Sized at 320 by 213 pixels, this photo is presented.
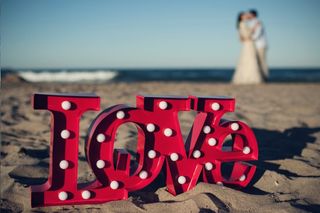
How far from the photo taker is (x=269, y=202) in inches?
83.0

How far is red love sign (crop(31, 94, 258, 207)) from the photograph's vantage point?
207 cm

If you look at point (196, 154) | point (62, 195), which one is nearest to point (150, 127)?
point (196, 154)

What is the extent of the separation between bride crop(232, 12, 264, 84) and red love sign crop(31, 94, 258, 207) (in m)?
9.15

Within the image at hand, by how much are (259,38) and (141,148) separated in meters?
9.76

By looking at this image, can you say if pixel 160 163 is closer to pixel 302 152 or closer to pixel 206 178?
pixel 206 178

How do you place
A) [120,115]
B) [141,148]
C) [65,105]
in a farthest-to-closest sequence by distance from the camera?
1. [141,148]
2. [120,115]
3. [65,105]

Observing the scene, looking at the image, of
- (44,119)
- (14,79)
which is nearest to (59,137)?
(44,119)

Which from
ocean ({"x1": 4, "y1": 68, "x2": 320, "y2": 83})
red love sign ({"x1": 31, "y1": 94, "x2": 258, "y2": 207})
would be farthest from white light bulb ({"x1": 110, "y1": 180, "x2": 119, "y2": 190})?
ocean ({"x1": 4, "y1": 68, "x2": 320, "y2": 83})

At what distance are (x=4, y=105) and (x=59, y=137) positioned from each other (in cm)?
422

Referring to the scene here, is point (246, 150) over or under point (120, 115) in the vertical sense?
under

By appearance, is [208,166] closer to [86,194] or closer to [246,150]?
[246,150]

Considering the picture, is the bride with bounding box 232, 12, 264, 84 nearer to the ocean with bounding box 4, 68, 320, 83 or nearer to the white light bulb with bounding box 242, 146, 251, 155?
the ocean with bounding box 4, 68, 320, 83

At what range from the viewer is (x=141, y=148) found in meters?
2.25

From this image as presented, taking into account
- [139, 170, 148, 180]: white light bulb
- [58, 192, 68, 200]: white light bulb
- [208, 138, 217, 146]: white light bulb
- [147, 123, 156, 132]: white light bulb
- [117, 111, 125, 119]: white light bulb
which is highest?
[117, 111, 125, 119]: white light bulb
